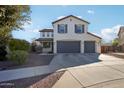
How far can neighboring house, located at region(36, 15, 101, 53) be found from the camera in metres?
21.5

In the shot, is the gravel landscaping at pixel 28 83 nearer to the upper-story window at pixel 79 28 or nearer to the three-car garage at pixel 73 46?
the upper-story window at pixel 79 28

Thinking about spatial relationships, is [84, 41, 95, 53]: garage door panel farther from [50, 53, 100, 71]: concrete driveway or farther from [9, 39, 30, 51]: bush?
[9, 39, 30, 51]: bush

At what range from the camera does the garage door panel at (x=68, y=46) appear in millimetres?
22166

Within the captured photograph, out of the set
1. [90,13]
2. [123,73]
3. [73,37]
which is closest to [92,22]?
[90,13]

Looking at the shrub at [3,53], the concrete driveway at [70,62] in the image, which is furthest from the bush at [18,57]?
the concrete driveway at [70,62]

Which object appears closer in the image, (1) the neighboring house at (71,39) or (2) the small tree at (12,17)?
(2) the small tree at (12,17)

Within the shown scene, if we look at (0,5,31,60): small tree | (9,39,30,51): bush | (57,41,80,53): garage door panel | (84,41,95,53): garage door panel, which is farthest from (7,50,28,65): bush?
(57,41,80,53): garage door panel

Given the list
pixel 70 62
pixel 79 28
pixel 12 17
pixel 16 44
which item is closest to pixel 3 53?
pixel 16 44

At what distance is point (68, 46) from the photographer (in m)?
22.9

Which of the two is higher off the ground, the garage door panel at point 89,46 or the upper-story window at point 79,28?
the upper-story window at point 79,28

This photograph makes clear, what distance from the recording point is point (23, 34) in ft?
46.7

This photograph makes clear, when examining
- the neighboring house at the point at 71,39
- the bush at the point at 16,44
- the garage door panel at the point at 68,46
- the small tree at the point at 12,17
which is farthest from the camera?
the garage door panel at the point at 68,46

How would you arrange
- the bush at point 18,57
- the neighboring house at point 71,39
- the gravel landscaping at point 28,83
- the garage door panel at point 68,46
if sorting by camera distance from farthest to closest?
the garage door panel at point 68,46 < the neighboring house at point 71,39 < the bush at point 18,57 < the gravel landscaping at point 28,83
